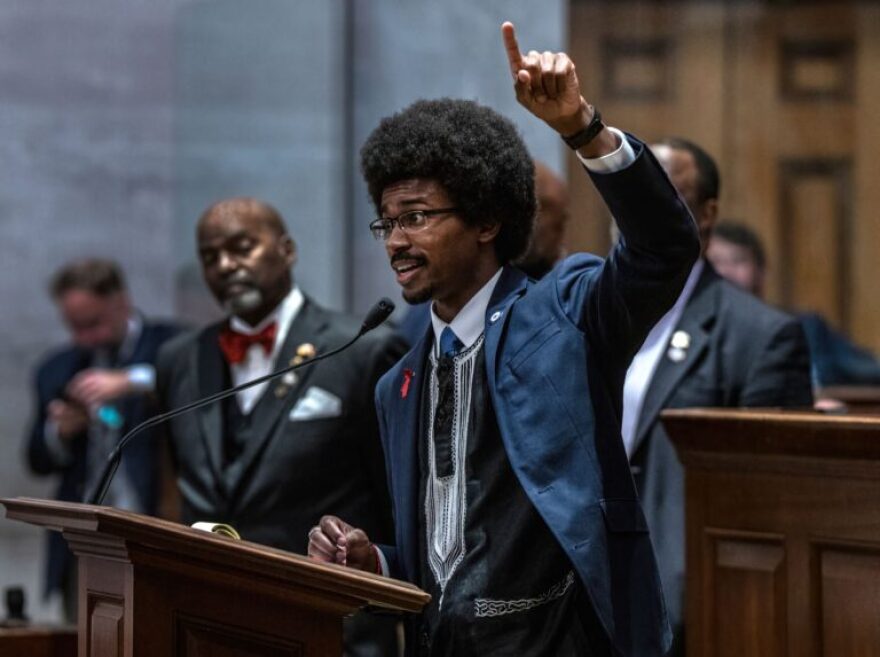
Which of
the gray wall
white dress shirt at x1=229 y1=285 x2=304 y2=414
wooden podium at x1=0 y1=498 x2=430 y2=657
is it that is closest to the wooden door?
the gray wall

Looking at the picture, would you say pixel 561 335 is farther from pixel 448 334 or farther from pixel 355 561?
pixel 355 561

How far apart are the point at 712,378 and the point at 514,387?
3.92 ft

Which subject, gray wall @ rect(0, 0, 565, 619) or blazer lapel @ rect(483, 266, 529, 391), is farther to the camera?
gray wall @ rect(0, 0, 565, 619)

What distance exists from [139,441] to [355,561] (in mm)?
2990

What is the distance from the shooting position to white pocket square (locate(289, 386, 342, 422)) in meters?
4.27

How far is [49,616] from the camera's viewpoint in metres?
6.64

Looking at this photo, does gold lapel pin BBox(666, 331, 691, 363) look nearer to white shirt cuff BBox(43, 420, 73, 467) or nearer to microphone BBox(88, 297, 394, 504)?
microphone BBox(88, 297, 394, 504)

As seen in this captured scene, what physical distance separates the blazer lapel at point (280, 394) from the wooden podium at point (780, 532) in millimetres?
1214

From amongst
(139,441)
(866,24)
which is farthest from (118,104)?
(866,24)

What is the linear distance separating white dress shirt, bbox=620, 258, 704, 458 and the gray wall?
10.7ft

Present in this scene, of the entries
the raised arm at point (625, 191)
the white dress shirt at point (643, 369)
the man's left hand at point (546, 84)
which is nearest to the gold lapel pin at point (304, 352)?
the white dress shirt at point (643, 369)

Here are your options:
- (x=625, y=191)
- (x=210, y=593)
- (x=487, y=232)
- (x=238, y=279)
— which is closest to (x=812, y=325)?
(x=238, y=279)

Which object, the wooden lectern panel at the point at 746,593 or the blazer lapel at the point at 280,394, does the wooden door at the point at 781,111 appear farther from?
the wooden lectern panel at the point at 746,593

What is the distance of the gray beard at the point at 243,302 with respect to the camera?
4.39 m
